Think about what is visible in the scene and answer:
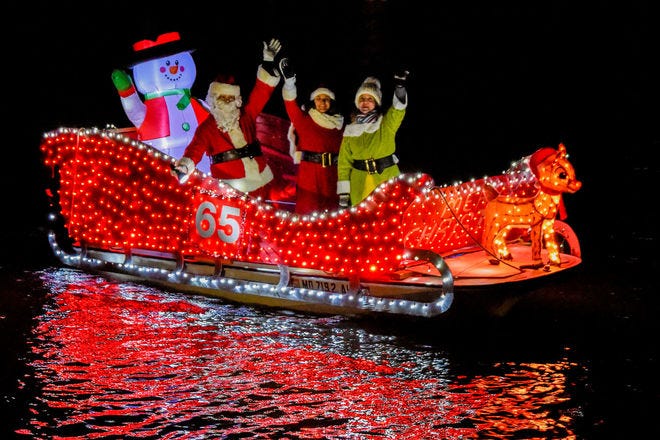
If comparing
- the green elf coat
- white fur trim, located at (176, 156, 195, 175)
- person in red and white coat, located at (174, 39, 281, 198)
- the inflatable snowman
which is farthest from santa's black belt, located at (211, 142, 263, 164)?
the green elf coat

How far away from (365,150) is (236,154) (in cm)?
150

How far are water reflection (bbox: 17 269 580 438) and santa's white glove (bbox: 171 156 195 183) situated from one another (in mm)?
1303

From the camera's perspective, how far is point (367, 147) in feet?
27.6

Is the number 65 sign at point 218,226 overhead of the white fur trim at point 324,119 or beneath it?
beneath

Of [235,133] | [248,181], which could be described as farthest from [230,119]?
[248,181]

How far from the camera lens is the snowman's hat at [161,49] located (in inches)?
387

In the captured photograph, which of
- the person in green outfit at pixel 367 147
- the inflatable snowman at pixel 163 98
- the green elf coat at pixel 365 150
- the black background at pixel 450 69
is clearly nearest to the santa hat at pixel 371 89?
the person in green outfit at pixel 367 147

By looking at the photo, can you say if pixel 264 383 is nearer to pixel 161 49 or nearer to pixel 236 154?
pixel 236 154

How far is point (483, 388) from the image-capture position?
6.05 meters

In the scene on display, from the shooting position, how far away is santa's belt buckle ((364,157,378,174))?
842cm

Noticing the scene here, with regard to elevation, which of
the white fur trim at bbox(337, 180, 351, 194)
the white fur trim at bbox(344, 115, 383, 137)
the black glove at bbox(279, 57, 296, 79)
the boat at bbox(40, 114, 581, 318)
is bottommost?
the boat at bbox(40, 114, 581, 318)

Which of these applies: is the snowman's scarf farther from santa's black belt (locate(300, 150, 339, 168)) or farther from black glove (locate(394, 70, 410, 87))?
black glove (locate(394, 70, 410, 87))

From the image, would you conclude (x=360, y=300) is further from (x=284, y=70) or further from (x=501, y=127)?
(x=501, y=127)

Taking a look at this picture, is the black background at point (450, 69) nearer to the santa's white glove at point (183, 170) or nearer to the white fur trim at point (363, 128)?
the santa's white glove at point (183, 170)
